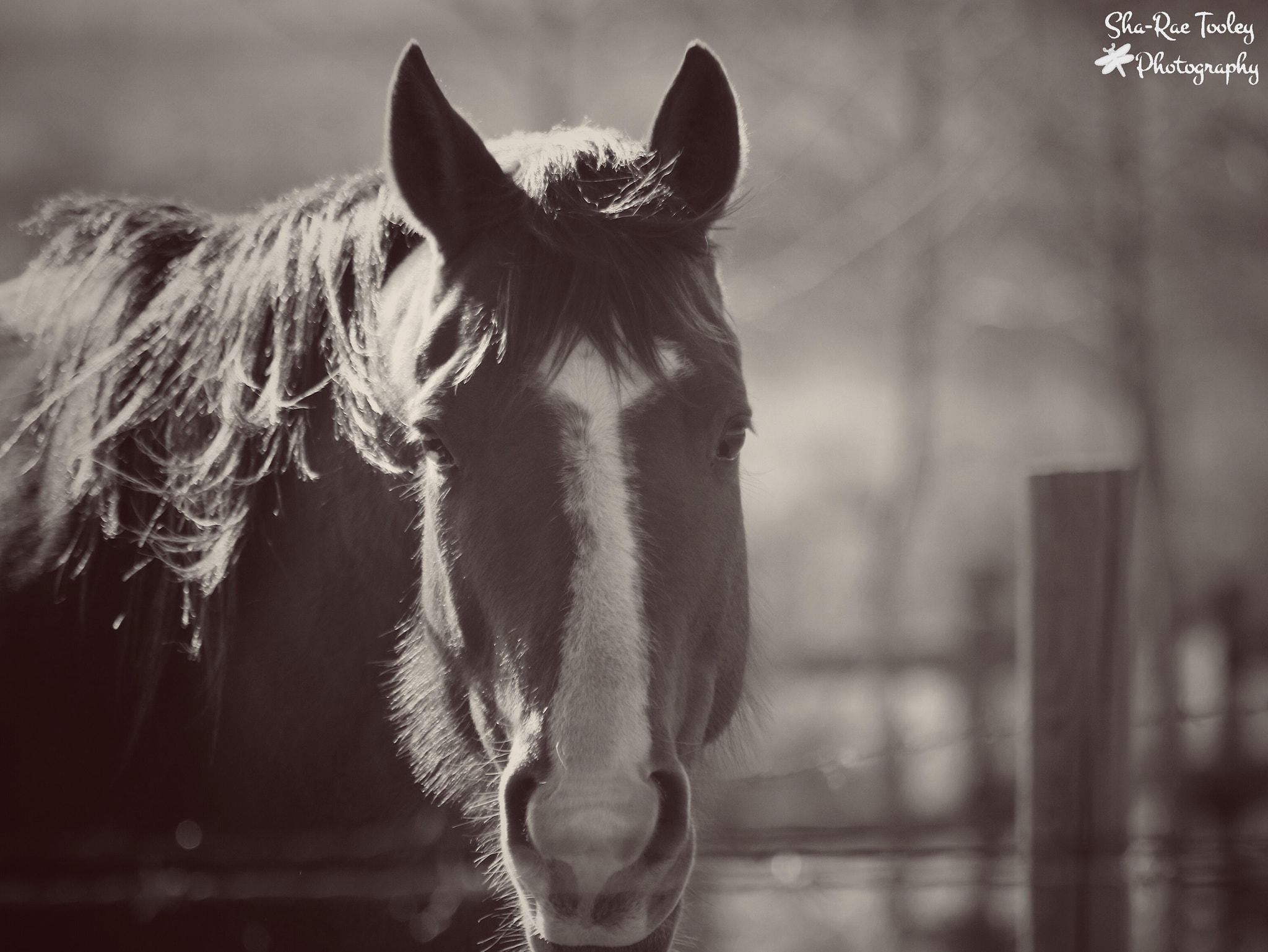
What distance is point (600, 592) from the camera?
1730 millimetres

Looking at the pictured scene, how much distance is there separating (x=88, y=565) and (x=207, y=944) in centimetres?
86

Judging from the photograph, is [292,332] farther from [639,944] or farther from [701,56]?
[639,944]

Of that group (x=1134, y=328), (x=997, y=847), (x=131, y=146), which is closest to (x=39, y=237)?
(x=997, y=847)

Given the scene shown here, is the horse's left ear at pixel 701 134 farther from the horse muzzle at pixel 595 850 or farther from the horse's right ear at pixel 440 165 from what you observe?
the horse muzzle at pixel 595 850

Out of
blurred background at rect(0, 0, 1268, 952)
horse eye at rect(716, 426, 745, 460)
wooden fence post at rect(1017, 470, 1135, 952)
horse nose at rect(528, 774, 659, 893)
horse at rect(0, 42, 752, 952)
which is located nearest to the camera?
horse nose at rect(528, 774, 659, 893)

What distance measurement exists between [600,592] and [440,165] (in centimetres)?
100

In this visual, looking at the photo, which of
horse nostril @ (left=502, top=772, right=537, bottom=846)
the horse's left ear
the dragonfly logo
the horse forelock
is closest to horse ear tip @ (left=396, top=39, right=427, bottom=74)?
the horse forelock

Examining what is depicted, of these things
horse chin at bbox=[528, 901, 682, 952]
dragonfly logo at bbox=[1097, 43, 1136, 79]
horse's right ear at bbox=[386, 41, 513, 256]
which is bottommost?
horse chin at bbox=[528, 901, 682, 952]

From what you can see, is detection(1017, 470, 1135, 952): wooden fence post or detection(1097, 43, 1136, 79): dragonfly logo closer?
detection(1017, 470, 1135, 952): wooden fence post

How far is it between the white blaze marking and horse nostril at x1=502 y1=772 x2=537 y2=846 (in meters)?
0.08

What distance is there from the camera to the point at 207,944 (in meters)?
2.21

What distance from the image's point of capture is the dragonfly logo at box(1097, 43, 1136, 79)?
339 inches

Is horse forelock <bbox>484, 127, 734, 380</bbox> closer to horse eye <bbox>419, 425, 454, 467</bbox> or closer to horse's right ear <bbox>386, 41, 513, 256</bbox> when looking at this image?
horse's right ear <bbox>386, 41, 513, 256</bbox>

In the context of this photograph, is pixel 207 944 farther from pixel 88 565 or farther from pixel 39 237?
pixel 39 237
